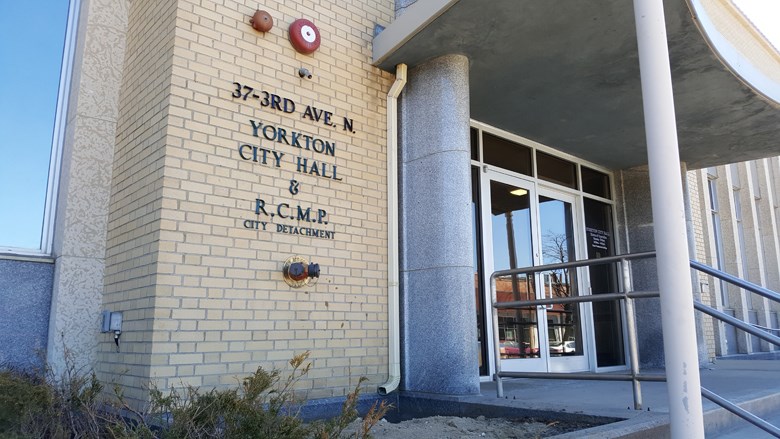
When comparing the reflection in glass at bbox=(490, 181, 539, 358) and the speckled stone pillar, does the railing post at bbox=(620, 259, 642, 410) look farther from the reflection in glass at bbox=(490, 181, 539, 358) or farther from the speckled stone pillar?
the reflection in glass at bbox=(490, 181, 539, 358)

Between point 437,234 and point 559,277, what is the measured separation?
3.62 m

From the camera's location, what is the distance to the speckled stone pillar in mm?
5516

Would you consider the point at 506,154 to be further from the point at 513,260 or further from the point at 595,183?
the point at 595,183

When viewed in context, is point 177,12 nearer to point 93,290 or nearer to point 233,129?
point 233,129

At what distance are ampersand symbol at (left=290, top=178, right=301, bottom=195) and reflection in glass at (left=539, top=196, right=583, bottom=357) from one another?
4291 millimetres

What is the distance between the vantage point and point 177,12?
194 inches

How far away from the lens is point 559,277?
8.72 m

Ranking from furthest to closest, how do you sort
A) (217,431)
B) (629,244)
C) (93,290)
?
1. (629,244)
2. (93,290)
3. (217,431)

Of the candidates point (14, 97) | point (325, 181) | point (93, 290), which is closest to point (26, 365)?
point (93, 290)

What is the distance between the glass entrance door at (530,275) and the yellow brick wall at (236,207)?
2.30 m

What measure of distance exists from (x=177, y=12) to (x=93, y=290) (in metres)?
2.52

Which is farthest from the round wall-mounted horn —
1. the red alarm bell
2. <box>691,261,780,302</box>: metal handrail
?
<box>691,261,780,302</box>: metal handrail

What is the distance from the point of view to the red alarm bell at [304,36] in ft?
18.1

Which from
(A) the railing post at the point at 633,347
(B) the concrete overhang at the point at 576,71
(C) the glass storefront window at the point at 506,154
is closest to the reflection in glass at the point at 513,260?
(C) the glass storefront window at the point at 506,154
